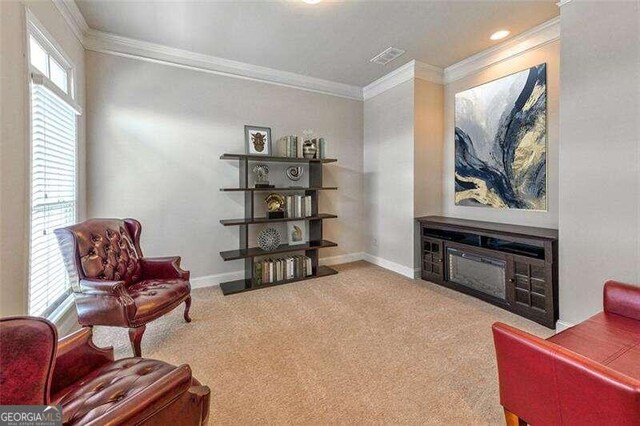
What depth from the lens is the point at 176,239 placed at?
3.40 metres

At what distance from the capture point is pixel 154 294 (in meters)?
2.14

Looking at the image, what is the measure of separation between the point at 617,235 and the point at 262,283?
3.32m

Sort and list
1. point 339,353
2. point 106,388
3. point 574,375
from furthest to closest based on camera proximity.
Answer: point 339,353 < point 106,388 < point 574,375

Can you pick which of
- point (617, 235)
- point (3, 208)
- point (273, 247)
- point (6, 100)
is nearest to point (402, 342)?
point (617, 235)

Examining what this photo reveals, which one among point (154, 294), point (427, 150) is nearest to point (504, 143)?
point (427, 150)

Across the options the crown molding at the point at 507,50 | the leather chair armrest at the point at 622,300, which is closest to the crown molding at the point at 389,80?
the crown molding at the point at 507,50

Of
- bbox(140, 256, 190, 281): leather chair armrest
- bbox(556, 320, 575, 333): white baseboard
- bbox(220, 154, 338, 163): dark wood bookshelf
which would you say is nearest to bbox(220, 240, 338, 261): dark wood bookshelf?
bbox(140, 256, 190, 281): leather chair armrest

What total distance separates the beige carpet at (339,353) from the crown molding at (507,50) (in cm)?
274

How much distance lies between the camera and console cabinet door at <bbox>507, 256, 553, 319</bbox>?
2.47 m

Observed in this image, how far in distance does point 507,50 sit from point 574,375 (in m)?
3.44

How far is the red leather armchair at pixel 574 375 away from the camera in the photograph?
3.09ft

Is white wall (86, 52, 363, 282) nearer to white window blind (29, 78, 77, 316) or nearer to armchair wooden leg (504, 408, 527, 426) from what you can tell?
white window blind (29, 78, 77, 316)

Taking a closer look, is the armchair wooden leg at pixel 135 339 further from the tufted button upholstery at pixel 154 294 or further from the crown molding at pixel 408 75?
the crown molding at pixel 408 75

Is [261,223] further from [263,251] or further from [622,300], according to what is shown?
[622,300]
